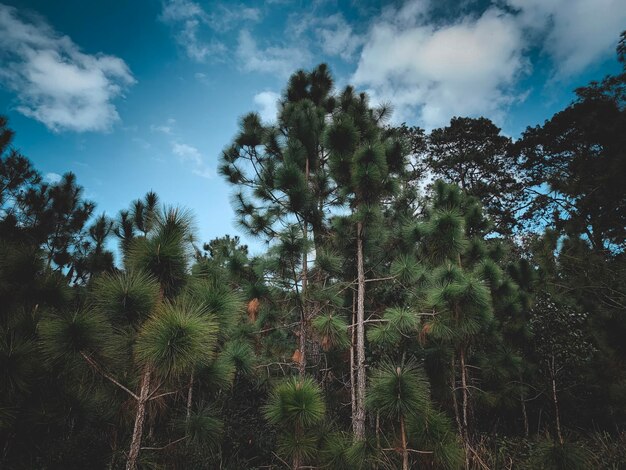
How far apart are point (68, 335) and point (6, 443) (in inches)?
108

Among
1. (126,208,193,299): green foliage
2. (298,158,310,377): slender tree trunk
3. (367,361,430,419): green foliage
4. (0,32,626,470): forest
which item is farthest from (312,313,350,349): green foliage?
(126,208,193,299): green foliage

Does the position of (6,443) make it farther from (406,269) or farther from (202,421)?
(406,269)

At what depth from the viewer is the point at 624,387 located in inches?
221

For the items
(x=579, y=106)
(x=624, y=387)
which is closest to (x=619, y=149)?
(x=624, y=387)

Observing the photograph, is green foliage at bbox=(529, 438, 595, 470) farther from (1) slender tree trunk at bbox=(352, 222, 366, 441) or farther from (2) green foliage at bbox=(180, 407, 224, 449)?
(2) green foliage at bbox=(180, 407, 224, 449)

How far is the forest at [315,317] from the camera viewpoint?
2725mm

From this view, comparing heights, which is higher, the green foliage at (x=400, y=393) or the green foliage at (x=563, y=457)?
the green foliage at (x=400, y=393)

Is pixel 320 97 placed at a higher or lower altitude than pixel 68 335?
higher

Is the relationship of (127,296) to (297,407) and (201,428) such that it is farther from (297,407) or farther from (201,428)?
(201,428)

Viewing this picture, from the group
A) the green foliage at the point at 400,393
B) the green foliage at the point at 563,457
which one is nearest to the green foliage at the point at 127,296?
the green foliage at the point at 400,393

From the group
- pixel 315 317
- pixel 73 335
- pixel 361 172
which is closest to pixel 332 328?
pixel 315 317

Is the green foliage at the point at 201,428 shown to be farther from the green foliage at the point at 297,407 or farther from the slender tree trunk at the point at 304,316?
the slender tree trunk at the point at 304,316

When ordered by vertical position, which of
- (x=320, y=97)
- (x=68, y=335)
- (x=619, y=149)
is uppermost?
(x=320, y=97)

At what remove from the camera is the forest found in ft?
8.94
